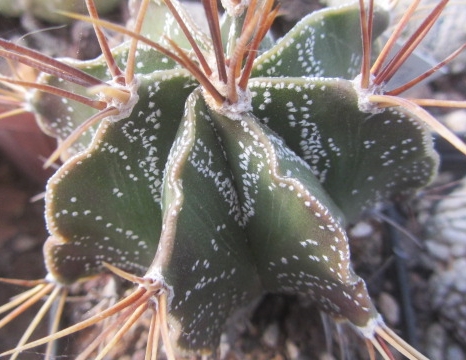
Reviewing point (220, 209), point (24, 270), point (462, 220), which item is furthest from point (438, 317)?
point (24, 270)

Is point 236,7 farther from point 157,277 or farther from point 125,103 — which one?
point 157,277

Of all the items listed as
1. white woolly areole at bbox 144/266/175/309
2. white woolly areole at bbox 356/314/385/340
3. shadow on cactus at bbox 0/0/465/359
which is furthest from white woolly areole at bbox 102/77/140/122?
white woolly areole at bbox 356/314/385/340

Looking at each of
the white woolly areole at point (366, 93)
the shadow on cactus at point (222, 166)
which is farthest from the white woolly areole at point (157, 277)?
Answer: the white woolly areole at point (366, 93)

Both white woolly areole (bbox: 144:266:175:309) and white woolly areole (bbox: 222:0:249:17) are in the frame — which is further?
white woolly areole (bbox: 222:0:249:17)

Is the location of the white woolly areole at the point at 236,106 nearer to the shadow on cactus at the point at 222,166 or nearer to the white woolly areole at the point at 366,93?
the shadow on cactus at the point at 222,166

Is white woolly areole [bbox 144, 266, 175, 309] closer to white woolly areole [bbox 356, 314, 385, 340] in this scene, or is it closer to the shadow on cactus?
the shadow on cactus

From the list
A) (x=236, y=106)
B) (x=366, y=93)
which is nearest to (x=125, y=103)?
(x=236, y=106)
